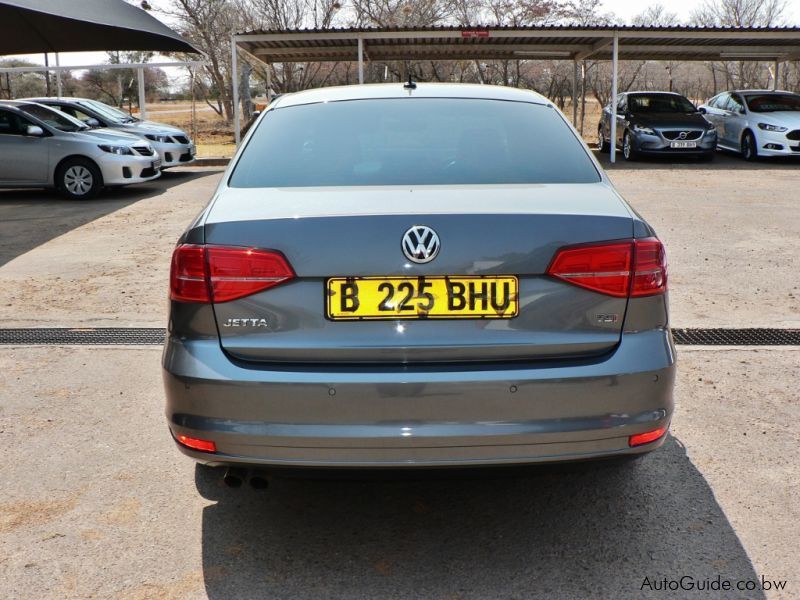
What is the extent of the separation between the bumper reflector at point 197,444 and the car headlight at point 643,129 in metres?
18.0

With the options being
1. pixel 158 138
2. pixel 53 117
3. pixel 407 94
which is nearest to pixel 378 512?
pixel 407 94

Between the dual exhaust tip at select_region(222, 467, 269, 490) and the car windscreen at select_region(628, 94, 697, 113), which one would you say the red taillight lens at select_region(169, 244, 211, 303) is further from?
the car windscreen at select_region(628, 94, 697, 113)

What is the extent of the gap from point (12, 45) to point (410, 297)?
17.4 m

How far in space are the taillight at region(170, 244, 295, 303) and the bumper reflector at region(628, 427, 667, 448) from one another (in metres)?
1.16

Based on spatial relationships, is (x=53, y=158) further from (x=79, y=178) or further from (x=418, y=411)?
(x=418, y=411)

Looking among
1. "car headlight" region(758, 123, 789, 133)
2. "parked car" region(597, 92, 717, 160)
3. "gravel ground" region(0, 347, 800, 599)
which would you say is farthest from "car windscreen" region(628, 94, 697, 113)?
"gravel ground" region(0, 347, 800, 599)

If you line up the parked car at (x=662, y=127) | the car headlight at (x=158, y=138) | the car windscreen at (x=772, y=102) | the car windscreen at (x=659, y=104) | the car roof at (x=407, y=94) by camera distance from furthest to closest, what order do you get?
1. the car windscreen at (x=659, y=104)
2. the car windscreen at (x=772, y=102)
3. the parked car at (x=662, y=127)
4. the car headlight at (x=158, y=138)
5. the car roof at (x=407, y=94)

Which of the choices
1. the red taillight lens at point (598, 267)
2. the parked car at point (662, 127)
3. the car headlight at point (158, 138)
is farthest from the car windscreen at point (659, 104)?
the red taillight lens at point (598, 267)

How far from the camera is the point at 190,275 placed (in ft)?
9.14

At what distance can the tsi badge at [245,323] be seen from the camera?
271 centimetres

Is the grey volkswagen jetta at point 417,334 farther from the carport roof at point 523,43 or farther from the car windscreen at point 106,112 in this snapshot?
the carport roof at point 523,43

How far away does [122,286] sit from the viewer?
7.55 m

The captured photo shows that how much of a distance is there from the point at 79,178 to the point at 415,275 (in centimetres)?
1277

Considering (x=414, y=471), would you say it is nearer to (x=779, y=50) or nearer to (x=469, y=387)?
(x=469, y=387)
